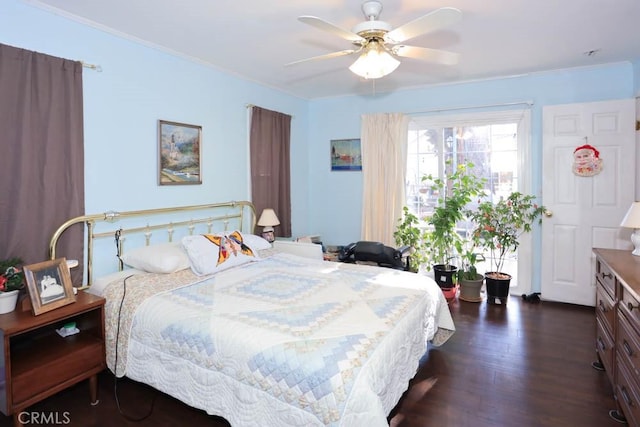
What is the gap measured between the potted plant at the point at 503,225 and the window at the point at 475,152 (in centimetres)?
19

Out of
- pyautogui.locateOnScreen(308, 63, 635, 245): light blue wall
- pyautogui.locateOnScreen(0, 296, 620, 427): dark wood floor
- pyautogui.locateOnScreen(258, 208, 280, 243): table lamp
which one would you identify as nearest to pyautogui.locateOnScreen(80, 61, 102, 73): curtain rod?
pyautogui.locateOnScreen(258, 208, 280, 243): table lamp

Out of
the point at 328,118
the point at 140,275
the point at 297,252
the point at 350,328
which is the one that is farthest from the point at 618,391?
the point at 328,118

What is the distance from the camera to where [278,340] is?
173 cm

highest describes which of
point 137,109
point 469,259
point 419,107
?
point 419,107

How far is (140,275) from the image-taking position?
8.71 feet

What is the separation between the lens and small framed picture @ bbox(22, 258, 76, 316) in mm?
2014

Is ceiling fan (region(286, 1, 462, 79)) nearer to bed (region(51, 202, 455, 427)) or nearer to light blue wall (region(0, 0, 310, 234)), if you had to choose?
bed (region(51, 202, 455, 427))

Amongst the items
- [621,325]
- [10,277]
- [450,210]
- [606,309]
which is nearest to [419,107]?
[450,210]

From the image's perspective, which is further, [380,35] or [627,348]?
[380,35]

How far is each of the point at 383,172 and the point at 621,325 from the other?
9.95 feet

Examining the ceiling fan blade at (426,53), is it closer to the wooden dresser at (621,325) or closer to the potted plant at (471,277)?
the wooden dresser at (621,325)

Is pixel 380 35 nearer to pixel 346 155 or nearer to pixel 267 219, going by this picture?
pixel 267 219

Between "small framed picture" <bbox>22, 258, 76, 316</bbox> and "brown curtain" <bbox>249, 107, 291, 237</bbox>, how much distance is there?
2172 mm

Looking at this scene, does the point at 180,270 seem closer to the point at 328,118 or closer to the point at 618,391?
the point at 618,391
